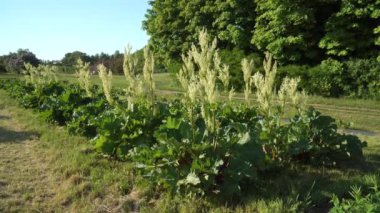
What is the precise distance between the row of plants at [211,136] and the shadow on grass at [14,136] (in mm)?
1863

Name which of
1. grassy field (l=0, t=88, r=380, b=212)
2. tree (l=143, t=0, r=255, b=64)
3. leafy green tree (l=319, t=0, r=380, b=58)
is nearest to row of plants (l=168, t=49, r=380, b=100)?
leafy green tree (l=319, t=0, r=380, b=58)

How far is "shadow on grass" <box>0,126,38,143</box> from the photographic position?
9.20m

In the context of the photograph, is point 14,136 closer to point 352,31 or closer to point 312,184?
point 312,184

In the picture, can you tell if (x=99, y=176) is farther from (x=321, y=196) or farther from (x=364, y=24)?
(x=364, y=24)

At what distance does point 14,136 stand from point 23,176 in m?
3.59

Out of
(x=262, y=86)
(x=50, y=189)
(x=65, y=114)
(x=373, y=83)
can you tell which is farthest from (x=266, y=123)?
(x=373, y=83)

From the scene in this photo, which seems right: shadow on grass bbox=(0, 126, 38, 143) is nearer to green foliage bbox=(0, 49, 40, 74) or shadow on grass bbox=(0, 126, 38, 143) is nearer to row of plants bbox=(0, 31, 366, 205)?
row of plants bbox=(0, 31, 366, 205)

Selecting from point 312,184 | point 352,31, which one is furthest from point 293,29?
point 312,184

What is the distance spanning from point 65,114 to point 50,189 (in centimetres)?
437

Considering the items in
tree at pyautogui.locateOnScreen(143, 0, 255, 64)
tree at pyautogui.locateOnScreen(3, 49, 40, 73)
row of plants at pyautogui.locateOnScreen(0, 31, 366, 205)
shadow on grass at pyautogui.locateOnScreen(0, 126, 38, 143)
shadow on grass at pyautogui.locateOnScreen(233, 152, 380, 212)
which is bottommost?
shadow on grass at pyautogui.locateOnScreen(0, 126, 38, 143)

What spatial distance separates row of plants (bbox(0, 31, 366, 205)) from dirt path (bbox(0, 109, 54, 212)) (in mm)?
1051

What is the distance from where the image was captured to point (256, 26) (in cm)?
2150

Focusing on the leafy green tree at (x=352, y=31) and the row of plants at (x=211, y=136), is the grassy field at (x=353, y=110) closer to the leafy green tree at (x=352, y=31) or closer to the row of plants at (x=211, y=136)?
the leafy green tree at (x=352, y=31)

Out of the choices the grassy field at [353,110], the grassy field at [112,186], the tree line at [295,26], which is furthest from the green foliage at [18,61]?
the grassy field at [112,186]
